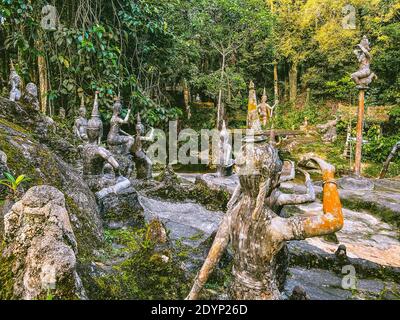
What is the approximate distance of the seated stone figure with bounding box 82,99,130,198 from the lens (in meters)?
4.43

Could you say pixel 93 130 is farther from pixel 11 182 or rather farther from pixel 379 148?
pixel 379 148

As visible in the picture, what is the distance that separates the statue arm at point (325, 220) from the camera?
6.07ft

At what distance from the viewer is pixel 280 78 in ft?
94.8

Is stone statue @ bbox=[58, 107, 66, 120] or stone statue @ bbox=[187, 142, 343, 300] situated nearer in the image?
stone statue @ bbox=[187, 142, 343, 300]

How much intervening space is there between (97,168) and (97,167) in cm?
2

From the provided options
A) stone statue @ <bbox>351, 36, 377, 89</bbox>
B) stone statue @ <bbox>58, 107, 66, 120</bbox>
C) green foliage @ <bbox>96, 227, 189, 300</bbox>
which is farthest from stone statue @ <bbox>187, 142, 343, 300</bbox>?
stone statue @ <bbox>58, 107, 66, 120</bbox>

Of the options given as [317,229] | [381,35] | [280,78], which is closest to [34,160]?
[317,229]

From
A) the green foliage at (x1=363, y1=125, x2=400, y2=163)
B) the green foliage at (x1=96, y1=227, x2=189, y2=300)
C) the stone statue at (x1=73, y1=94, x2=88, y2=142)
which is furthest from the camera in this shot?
the green foliage at (x1=363, y1=125, x2=400, y2=163)

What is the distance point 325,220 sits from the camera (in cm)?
185

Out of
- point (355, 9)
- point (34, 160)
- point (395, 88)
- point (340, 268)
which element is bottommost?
point (340, 268)

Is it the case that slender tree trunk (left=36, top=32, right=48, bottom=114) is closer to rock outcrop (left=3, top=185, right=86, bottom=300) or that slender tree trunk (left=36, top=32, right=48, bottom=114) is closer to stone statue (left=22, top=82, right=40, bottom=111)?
stone statue (left=22, top=82, right=40, bottom=111)

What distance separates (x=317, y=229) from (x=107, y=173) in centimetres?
381

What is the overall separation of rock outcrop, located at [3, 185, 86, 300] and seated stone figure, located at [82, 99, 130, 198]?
239cm

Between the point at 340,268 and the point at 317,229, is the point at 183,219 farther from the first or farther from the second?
the point at 317,229
